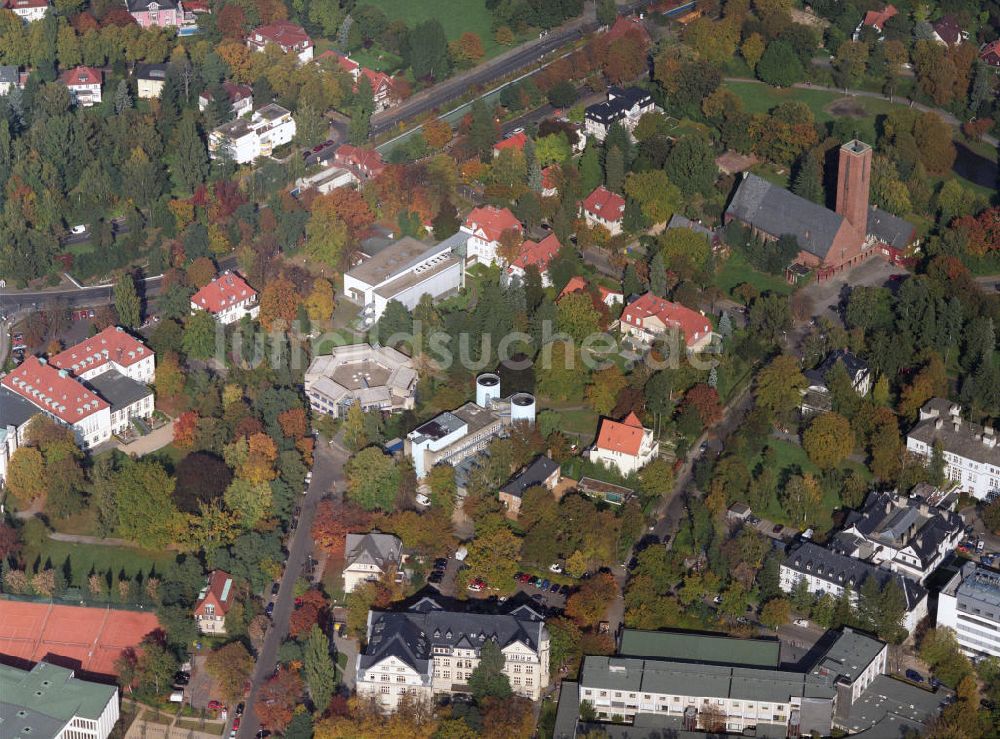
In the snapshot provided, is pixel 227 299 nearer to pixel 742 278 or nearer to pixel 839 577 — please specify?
pixel 742 278

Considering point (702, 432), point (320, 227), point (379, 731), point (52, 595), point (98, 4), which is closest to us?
point (379, 731)

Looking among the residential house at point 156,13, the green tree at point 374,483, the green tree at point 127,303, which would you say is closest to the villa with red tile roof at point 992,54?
the residential house at point 156,13

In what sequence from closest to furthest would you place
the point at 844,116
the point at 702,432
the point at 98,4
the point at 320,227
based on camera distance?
the point at 702,432 < the point at 320,227 < the point at 844,116 < the point at 98,4

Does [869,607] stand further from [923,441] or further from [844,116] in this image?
[844,116]

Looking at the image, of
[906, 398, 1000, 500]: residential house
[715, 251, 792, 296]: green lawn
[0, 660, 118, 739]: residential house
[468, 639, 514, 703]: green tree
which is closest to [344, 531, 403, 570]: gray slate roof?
[468, 639, 514, 703]: green tree

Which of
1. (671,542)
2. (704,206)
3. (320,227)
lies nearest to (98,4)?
(320,227)

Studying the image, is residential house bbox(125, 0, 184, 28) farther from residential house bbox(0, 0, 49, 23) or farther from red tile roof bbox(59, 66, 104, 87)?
red tile roof bbox(59, 66, 104, 87)
